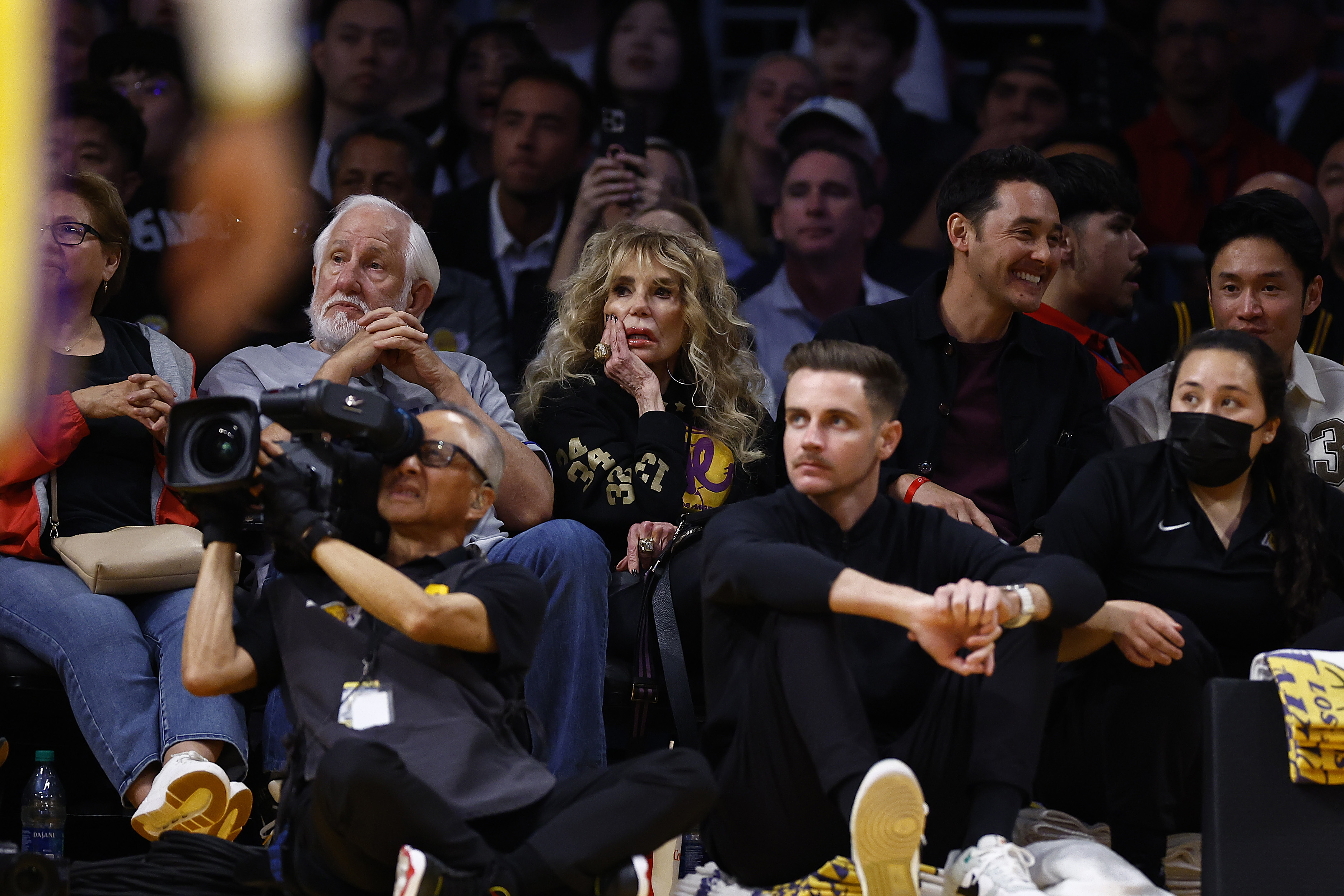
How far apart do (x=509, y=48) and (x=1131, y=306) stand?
7.56 ft

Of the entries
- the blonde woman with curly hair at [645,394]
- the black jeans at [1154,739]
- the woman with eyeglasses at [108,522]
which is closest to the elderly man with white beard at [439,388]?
the blonde woman with curly hair at [645,394]

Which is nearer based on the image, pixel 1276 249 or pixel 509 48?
pixel 1276 249

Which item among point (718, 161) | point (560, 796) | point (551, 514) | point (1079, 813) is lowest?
point (1079, 813)

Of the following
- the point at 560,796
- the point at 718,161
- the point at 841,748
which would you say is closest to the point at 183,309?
the point at 718,161

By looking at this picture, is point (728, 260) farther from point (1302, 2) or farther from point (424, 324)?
point (1302, 2)

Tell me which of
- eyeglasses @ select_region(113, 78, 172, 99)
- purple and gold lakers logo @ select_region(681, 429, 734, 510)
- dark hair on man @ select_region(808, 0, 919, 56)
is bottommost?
purple and gold lakers logo @ select_region(681, 429, 734, 510)

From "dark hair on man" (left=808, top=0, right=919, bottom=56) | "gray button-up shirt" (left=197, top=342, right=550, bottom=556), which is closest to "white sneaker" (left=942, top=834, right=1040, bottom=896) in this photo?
Result: "gray button-up shirt" (left=197, top=342, right=550, bottom=556)

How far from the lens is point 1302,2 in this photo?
5.87 metres

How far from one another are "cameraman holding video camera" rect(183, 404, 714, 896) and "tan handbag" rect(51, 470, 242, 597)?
66 centimetres

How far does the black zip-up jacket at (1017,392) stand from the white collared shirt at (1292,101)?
2585 mm

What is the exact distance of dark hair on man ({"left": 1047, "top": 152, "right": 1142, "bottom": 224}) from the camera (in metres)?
4.14

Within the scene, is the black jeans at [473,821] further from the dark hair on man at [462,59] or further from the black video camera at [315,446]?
the dark hair on man at [462,59]

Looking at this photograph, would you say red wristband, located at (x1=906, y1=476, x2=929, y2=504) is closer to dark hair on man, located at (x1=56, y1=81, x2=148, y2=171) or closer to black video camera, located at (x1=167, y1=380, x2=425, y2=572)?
black video camera, located at (x1=167, y1=380, x2=425, y2=572)

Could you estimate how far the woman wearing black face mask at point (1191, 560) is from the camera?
286cm
